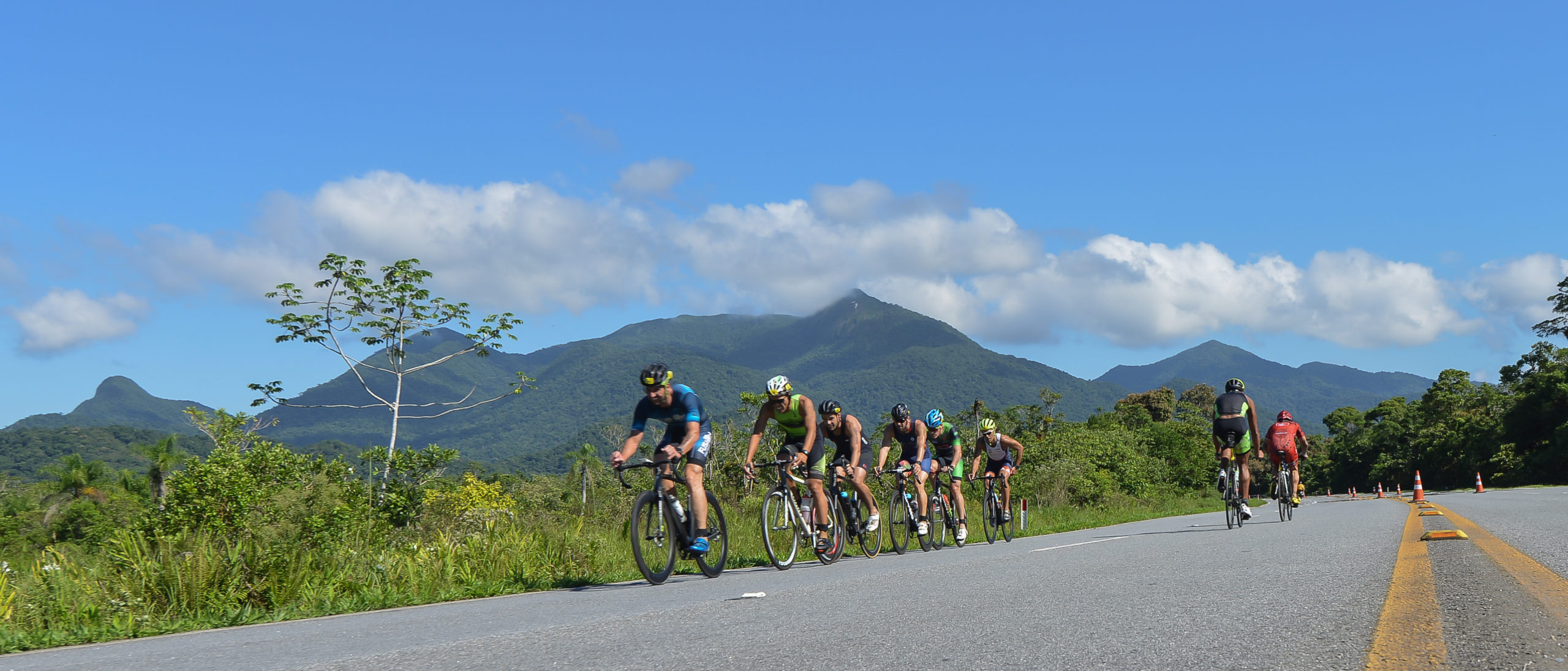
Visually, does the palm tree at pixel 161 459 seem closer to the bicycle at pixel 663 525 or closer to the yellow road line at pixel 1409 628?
the bicycle at pixel 663 525

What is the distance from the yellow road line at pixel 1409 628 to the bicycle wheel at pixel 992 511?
325 inches

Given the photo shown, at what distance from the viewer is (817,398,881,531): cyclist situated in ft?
36.1

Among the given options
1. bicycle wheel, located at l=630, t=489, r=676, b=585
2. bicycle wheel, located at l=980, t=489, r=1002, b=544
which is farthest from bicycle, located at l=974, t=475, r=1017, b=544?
bicycle wheel, located at l=630, t=489, r=676, b=585

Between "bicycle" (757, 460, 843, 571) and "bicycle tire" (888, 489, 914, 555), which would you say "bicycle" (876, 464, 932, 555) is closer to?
"bicycle tire" (888, 489, 914, 555)

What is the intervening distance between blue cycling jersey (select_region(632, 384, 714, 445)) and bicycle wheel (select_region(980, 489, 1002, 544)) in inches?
256

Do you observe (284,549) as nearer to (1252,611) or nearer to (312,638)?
(312,638)

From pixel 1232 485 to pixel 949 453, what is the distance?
376 centimetres

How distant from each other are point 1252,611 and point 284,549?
6.34m

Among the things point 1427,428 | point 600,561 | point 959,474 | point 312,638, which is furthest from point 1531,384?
point 312,638

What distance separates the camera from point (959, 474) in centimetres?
1350

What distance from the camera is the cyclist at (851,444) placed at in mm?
10992

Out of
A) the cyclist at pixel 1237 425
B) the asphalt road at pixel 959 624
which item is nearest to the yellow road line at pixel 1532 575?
the asphalt road at pixel 959 624

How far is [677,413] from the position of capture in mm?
8719

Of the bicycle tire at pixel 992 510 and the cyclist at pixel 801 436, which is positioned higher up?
the cyclist at pixel 801 436
